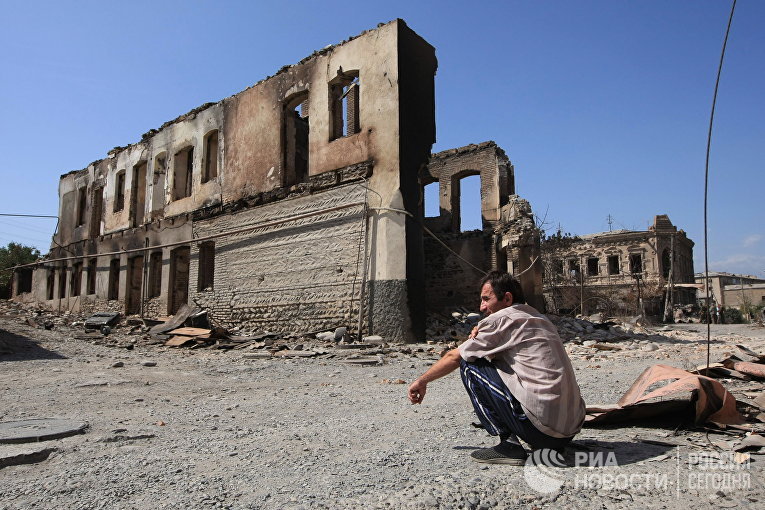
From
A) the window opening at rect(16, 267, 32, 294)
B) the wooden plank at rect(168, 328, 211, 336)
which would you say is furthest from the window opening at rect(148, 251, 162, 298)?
the window opening at rect(16, 267, 32, 294)

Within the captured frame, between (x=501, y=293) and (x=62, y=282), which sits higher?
(x=62, y=282)

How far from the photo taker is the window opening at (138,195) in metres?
17.8

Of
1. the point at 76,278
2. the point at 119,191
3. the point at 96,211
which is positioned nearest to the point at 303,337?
the point at 119,191

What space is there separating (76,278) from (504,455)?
22.1 m

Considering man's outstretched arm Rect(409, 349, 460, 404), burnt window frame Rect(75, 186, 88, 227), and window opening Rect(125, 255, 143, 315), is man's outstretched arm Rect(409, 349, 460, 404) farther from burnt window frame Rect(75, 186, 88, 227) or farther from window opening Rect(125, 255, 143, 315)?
burnt window frame Rect(75, 186, 88, 227)

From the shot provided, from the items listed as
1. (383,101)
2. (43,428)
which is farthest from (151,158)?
(43,428)

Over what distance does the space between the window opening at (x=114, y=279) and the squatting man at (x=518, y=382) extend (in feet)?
59.6

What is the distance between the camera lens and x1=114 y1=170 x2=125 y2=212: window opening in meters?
18.9

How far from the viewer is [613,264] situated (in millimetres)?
32844

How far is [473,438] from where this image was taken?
3.15 m

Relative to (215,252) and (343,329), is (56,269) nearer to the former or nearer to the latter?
(215,252)

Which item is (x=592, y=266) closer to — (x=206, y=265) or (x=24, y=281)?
(x=206, y=265)

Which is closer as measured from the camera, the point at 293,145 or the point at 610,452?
the point at 610,452

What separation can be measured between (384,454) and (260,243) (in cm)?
1029
